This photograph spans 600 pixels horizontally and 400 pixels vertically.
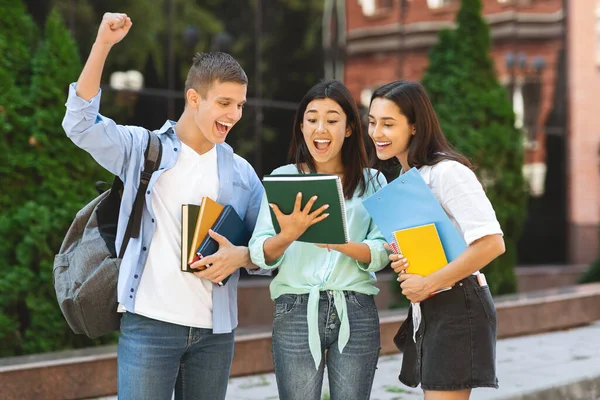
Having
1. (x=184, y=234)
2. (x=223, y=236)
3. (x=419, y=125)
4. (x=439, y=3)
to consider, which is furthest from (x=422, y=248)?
(x=439, y=3)

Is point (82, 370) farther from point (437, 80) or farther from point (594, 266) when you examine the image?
point (594, 266)

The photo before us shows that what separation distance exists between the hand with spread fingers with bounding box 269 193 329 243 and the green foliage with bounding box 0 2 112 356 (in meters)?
4.31

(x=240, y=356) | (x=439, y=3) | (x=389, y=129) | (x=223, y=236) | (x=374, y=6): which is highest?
(x=439, y=3)

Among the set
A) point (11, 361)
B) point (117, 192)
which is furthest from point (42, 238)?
point (117, 192)

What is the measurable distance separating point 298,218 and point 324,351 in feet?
1.97

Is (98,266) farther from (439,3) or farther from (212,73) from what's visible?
(439,3)

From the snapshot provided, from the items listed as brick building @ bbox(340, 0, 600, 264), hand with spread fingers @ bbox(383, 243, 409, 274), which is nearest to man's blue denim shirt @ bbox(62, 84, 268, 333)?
hand with spread fingers @ bbox(383, 243, 409, 274)

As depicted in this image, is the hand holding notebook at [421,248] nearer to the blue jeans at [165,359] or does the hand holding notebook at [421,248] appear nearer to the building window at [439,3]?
the blue jeans at [165,359]

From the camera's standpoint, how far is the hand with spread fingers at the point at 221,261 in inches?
121

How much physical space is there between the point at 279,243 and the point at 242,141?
8410 millimetres

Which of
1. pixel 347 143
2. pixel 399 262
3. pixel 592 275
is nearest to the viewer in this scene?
pixel 399 262

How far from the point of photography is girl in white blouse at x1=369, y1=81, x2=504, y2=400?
3.11m

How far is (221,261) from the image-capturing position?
10.2ft

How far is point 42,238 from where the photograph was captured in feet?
22.5
